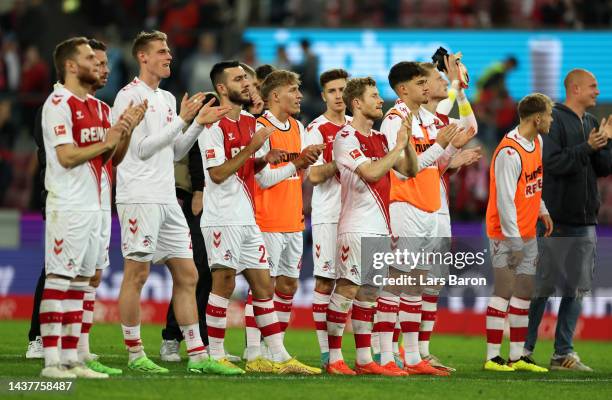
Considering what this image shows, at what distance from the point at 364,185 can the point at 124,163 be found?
2.18m

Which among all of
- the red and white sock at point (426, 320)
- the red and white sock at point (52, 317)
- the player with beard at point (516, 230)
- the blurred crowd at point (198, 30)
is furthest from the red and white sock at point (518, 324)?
the blurred crowd at point (198, 30)

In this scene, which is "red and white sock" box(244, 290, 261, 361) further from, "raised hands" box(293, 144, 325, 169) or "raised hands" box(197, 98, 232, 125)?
"raised hands" box(197, 98, 232, 125)

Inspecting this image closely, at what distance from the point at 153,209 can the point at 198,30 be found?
12140mm

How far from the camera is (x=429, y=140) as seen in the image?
12.3 metres

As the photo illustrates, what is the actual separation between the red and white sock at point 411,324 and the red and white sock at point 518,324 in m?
1.13

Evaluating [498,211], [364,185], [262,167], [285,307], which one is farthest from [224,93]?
[498,211]

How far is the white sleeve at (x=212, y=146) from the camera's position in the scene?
35.8ft

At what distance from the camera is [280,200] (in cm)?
1188

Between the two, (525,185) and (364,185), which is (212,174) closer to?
(364,185)

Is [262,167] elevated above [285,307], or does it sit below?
above

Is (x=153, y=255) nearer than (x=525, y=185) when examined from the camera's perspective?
Yes

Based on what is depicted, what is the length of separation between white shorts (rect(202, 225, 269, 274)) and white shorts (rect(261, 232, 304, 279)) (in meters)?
0.69

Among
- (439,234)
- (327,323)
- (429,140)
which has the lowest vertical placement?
(327,323)

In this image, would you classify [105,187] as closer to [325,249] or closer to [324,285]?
[325,249]
